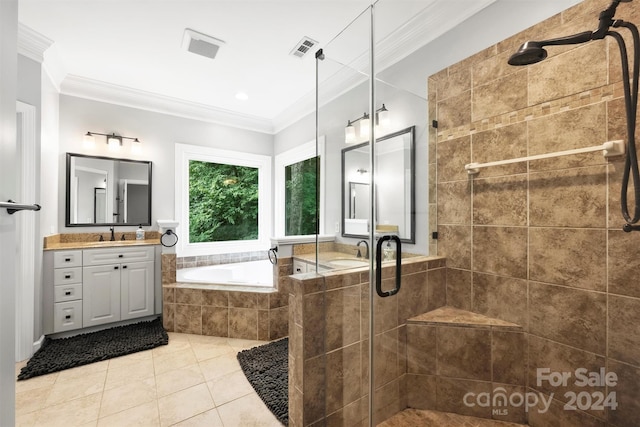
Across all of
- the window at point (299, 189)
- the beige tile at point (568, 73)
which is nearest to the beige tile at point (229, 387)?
the window at point (299, 189)

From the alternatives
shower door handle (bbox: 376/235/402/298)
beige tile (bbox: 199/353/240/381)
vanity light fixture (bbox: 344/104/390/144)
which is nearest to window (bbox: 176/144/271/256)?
beige tile (bbox: 199/353/240/381)

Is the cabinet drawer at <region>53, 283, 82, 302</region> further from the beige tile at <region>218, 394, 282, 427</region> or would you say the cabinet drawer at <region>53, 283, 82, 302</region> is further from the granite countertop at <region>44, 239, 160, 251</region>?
the beige tile at <region>218, 394, 282, 427</region>

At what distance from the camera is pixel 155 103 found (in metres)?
3.62

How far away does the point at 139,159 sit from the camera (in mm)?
3566

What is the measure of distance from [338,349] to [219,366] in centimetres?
126

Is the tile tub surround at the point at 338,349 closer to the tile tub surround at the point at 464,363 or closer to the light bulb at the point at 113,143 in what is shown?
the tile tub surround at the point at 464,363

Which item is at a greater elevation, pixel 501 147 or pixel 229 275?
pixel 501 147

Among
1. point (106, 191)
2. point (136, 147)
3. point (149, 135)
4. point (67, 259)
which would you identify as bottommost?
point (67, 259)

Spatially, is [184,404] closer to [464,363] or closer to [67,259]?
[464,363]

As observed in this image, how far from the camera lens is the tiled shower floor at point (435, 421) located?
1618mm

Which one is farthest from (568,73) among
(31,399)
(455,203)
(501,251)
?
(31,399)

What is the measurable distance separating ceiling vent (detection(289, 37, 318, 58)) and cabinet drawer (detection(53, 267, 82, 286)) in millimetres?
3032

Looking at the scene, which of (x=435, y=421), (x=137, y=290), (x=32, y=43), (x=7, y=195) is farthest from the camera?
(x=137, y=290)

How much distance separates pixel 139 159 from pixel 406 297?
11.8 ft
